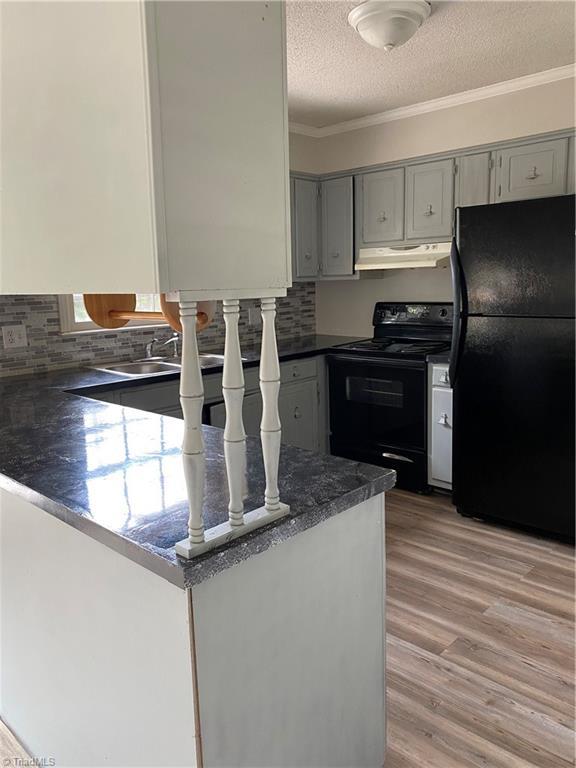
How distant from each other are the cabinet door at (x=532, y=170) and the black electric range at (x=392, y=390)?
0.83 meters

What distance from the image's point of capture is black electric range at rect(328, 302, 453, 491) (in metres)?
3.55

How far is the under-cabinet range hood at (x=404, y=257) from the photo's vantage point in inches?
141

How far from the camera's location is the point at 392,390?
11.9ft

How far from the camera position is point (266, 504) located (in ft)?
3.84

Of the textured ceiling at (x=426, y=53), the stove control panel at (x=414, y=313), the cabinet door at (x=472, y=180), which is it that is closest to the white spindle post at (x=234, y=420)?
the textured ceiling at (x=426, y=53)

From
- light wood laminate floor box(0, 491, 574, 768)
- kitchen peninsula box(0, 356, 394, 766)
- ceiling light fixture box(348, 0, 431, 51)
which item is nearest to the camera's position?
kitchen peninsula box(0, 356, 394, 766)

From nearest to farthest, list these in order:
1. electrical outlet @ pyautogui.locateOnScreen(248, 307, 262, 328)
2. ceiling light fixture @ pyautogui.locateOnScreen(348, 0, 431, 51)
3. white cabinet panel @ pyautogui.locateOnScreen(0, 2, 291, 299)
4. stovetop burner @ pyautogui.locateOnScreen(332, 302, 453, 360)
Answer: white cabinet panel @ pyautogui.locateOnScreen(0, 2, 291, 299), ceiling light fixture @ pyautogui.locateOnScreen(348, 0, 431, 51), stovetop burner @ pyautogui.locateOnScreen(332, 302, 453, 360), electrical outlet @ pyautogui.locateOnScreen(248, 307, 262, 328)

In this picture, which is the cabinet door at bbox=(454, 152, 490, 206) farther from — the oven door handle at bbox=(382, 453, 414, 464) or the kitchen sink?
the kitchen sink

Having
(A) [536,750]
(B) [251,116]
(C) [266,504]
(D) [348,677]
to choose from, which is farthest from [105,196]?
(A) [536,750]

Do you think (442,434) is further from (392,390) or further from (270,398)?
(270,398)

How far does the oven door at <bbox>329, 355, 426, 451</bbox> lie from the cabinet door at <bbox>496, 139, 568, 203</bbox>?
1086 mm

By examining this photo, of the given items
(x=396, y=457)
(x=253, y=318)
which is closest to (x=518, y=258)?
(x=396, y=457)

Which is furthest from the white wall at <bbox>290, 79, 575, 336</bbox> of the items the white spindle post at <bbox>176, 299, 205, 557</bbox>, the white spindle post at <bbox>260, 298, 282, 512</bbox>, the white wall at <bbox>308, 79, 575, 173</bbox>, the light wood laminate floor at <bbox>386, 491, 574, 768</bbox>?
the white spindle post at <bbox>176, 299, 205, 557</bbox>

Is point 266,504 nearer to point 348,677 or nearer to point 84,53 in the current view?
point 348,677
